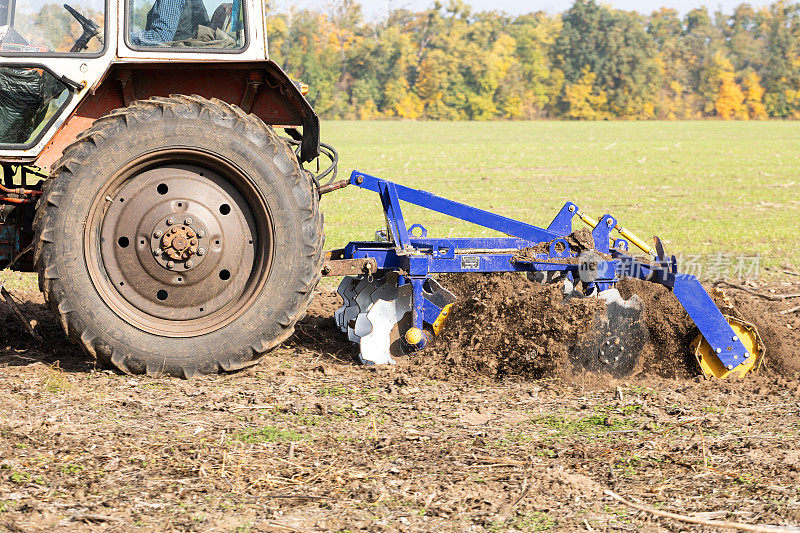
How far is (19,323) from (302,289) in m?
2.24

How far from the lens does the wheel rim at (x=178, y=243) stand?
4.86m

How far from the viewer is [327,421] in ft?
14.3

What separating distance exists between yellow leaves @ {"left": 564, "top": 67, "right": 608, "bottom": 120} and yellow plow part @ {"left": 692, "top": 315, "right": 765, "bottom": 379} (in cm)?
7053

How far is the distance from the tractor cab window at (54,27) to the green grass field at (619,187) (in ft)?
14.5

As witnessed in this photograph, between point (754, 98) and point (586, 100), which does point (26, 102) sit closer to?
point (586, 100)

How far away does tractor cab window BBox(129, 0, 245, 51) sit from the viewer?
486 cm

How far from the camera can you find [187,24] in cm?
500

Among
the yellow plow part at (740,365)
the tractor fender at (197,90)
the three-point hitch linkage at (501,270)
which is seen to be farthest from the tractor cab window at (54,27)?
the yellow plow part at (740,365)

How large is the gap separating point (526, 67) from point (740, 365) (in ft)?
254

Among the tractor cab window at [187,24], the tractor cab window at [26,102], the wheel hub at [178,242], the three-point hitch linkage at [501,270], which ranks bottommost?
the three-point hitch linkage at [501,270]

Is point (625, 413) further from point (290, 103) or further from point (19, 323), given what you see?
point (19, 323)

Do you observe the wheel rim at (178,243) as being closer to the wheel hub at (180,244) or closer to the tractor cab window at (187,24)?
the wheel hub at (180,244)

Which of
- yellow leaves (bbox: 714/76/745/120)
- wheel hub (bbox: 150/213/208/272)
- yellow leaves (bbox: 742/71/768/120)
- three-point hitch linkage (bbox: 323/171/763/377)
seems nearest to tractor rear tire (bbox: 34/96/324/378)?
wheel hub (bbox: 150/213/208/272)

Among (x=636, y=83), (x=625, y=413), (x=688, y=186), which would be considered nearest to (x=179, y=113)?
(x=625, y=413)
